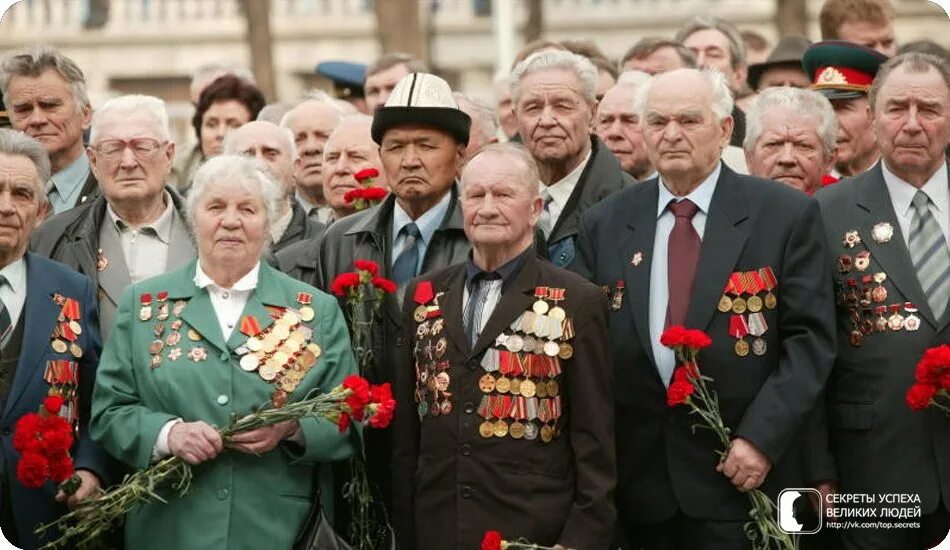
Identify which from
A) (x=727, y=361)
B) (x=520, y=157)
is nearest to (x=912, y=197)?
(x=727, y=361)

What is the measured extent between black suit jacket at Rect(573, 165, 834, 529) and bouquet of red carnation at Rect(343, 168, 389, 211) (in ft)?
5.71

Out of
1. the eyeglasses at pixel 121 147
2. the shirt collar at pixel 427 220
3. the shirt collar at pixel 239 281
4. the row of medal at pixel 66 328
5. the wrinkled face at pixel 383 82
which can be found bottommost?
the row of medal at pixel 66 328

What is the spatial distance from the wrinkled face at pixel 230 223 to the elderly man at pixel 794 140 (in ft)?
7.93

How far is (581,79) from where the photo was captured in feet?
28.3

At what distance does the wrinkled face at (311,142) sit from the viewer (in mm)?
10359

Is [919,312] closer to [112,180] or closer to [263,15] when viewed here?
[112,180]

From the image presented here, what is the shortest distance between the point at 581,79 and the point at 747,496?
2366mm

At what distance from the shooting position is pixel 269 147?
9.52m

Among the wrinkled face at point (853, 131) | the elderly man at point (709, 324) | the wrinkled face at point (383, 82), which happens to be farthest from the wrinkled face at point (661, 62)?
the elderly man at point (709, 324)

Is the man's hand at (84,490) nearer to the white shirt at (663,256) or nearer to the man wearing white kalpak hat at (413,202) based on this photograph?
the man wearing white kalpak hat at (413,202)

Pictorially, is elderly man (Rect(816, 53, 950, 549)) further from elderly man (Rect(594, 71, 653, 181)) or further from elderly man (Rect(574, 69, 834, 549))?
elderly man (Rect(594, 71, 653, 181))

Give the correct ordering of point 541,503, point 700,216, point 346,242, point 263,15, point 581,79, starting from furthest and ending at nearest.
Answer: point 263,15 → point 581,79 → point 346,242 → point 700,216 → point 541,503

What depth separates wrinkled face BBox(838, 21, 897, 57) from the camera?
10703 mm

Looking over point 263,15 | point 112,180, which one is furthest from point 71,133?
point 263,15
